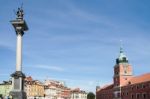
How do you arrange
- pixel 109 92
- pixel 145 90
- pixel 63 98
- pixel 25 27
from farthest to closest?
pixel 63 98, pixel 109 92, pixel 145 90, pixel 25 27

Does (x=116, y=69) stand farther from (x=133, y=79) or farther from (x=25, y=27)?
(x=25, y=27)

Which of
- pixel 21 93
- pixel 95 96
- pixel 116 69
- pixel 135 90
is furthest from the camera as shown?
pixel 95 96

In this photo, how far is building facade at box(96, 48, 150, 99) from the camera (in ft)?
319

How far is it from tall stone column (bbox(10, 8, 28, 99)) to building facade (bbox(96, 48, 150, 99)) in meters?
66.9

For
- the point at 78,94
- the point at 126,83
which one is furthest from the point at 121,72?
the point at 78,94

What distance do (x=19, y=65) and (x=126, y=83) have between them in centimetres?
8251

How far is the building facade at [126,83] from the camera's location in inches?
3831

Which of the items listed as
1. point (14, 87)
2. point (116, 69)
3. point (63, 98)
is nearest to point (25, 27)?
point (14, 87)

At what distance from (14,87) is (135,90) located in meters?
75.0

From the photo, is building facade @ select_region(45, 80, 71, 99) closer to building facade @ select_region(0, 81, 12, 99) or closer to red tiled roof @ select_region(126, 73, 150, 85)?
building facade @ select_region(0, 81, 12, 99)

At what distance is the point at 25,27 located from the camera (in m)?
32.4

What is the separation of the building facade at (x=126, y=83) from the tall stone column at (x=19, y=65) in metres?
66.9

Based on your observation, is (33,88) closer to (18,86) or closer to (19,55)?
(19,55)

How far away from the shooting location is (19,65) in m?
30.9
